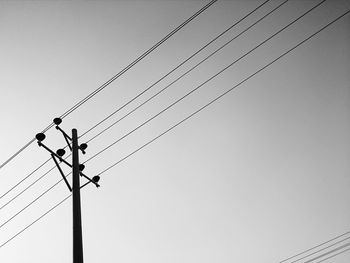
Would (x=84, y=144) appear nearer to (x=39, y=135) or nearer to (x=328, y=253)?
(x=39, y=135)

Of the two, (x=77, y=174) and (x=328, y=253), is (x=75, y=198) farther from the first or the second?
(x=328, y=253)

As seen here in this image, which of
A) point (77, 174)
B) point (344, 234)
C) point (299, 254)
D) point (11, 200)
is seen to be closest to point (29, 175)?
point (11, 200)

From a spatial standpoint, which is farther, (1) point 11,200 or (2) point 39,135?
(1) point 11,200

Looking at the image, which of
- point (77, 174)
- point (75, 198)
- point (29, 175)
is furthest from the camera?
point (29, 175)

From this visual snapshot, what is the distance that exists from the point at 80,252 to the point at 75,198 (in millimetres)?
1272

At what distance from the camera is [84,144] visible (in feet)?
29.1

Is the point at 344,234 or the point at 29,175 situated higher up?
the point at 29,175

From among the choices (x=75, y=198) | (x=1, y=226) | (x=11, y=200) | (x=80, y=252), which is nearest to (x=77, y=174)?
(x=75, y=198)

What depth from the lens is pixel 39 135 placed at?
8.17 m

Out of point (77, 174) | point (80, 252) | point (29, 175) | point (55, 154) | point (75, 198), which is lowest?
point (80, 252)

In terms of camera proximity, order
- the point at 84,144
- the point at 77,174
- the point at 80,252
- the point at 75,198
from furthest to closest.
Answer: the point at 84,144, the point at 77,174, the point at 75,198, the point at 80,252

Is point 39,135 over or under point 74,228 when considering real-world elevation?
over

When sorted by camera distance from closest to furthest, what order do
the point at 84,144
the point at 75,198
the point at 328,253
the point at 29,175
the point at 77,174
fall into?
A: the point at 75,198, the point at 77,174, the point at 84,144, the point at 29,175, the point at 328,253

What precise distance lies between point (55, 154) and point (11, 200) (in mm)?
4809
